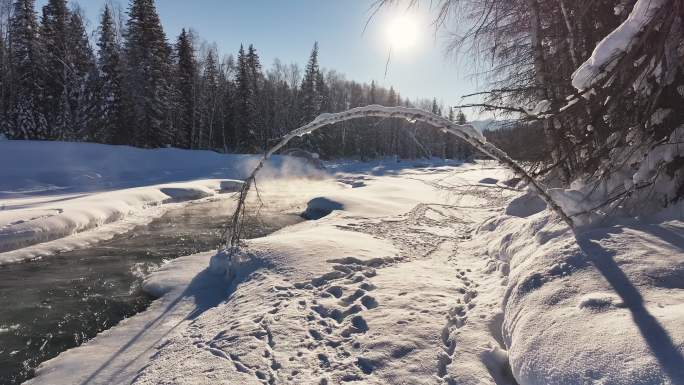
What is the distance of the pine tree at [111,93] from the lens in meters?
29.8

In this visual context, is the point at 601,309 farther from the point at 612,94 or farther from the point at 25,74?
the point at 25,74

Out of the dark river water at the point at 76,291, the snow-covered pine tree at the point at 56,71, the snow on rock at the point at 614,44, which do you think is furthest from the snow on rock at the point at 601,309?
the snow-covered pine tree at the point at 56,71

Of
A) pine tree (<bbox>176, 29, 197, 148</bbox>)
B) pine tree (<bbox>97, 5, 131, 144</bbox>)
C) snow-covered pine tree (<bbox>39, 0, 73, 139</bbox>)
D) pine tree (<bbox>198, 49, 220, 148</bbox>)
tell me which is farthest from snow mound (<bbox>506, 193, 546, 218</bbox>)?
pine tree (<bbox>198, 49, 220, 148</bbox>)

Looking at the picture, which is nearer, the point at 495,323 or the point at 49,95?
the point at 495,323

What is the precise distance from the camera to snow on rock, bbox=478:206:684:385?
2.19 m

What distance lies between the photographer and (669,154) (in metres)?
3.40

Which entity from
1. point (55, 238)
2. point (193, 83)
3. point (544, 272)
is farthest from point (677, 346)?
point (193, 83)

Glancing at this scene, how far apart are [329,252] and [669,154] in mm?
4452

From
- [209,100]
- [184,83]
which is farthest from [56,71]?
[209,100]

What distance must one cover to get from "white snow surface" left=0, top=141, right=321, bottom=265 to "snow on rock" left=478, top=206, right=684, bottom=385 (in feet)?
30.1

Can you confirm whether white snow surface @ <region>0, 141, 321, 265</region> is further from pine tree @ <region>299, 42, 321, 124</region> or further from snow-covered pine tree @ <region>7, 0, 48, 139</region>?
pine tree @ <region>299, 42, 321, 124</region>

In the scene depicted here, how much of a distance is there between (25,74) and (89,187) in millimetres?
17105

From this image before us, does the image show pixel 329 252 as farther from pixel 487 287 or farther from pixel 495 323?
pixel 495 323

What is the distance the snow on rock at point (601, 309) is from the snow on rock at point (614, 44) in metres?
1.42
